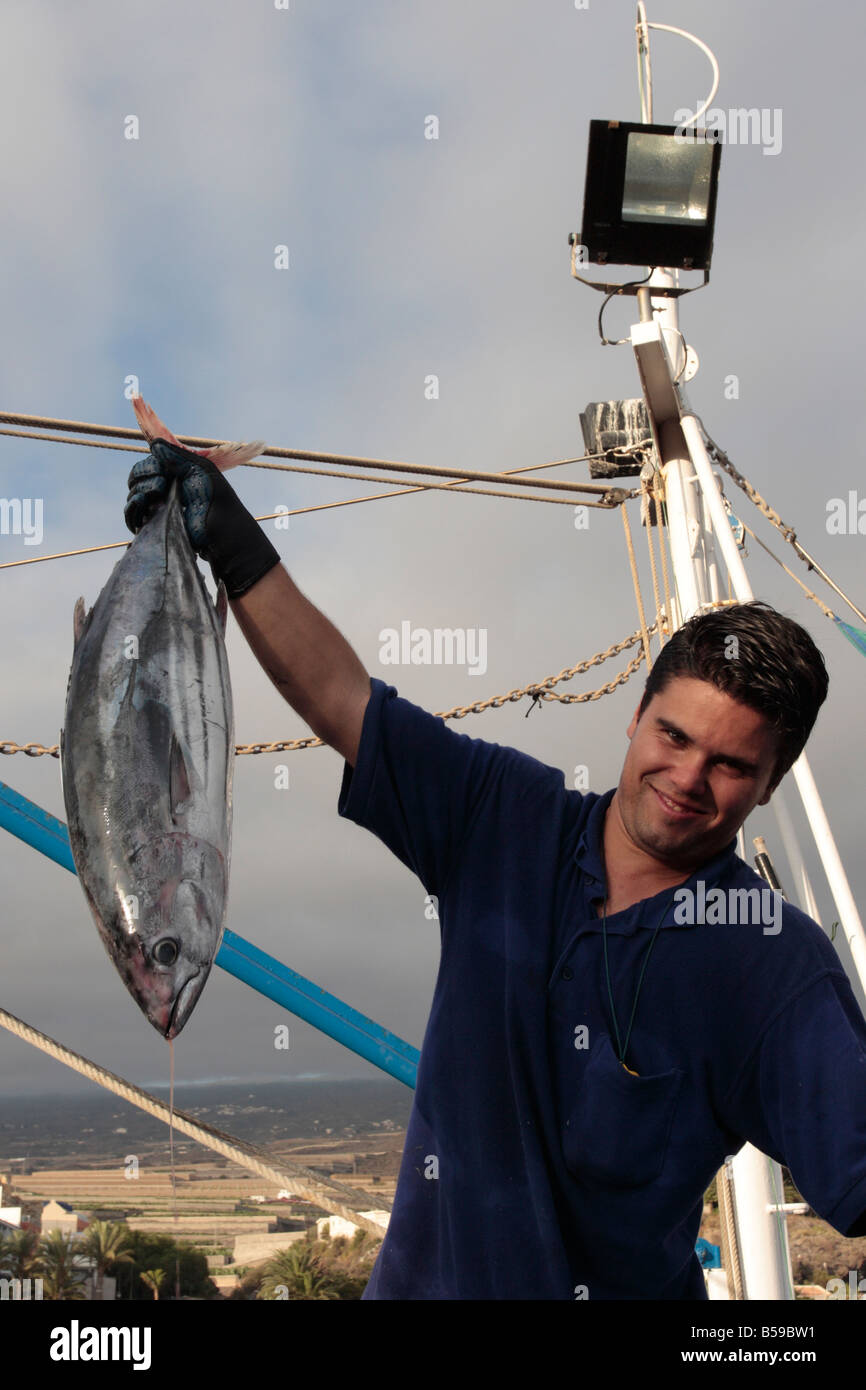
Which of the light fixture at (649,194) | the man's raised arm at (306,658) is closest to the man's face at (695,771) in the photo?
the man's raised arm at (306,658)

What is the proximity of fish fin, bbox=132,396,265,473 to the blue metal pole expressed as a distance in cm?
306

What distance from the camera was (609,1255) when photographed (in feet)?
6.26

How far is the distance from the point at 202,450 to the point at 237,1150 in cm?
276

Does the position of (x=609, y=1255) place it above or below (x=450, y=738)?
below

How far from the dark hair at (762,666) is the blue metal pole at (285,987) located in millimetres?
3297

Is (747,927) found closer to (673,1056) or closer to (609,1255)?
(673,1056)

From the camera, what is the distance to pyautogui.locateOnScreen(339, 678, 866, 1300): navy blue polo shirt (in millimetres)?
1855

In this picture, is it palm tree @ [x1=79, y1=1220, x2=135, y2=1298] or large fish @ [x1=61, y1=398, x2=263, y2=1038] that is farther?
palm tree @ [x1=79, y1=1220, x2=135, y2=1298]

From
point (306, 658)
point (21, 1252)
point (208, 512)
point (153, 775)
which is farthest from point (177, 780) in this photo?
point (21, 1252)

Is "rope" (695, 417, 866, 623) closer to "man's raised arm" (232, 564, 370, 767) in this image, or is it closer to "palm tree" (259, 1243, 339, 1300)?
"man's raised arm" (232, 564, 370, 767)

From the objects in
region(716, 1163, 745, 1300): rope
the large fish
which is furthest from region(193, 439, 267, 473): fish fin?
region(716, 1163, 745, 1300): rope

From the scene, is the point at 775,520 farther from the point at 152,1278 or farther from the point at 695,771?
the point at 152,1278

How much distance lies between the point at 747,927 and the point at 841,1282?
223 centimetres
